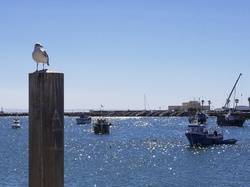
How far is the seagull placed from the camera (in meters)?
6.00

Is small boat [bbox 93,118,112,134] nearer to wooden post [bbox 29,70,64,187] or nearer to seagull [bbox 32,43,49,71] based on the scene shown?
seagull [bbox 32,43,49,71]

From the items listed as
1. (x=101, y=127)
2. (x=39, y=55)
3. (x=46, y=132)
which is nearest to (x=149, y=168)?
(x=39, y=55)

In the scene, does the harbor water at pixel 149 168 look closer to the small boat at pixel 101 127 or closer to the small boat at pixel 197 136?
the small boat at pixel 197 136

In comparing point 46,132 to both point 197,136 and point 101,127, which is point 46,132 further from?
point 101,127

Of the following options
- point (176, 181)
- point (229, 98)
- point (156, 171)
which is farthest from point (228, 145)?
point (229, 98)

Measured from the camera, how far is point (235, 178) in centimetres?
3934

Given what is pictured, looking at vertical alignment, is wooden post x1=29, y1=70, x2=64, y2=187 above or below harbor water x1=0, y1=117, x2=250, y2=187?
above

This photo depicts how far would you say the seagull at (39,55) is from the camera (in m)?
6.00

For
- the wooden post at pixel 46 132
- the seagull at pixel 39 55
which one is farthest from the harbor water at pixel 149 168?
the wooden post at pixel 46 132

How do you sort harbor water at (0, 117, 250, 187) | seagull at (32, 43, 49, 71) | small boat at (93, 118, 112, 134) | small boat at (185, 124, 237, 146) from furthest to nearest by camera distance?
small boat at (93, 118, 112, 134)
small boat at (185, 124, 237, 146)
harbor water at (0, 117, 250, 187)
seagull at (32, 43, 49, 71)

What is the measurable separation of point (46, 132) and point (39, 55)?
39.6 inches

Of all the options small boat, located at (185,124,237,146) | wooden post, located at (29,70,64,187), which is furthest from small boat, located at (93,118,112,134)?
wooden post, located at (29,70,64,187)

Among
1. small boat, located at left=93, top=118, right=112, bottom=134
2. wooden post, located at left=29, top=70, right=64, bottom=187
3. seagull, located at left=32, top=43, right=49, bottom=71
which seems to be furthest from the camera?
small boat, located at left=93, top=118, right=112, bottom=134

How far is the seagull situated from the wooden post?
1.81 ft
